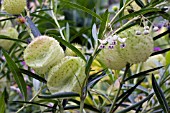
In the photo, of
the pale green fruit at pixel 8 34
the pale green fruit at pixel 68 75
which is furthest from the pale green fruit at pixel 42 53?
the pale green fruit at pixel 8 34

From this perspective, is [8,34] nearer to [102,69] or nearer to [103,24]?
[102,69]

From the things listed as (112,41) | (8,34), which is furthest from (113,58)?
(8,34)

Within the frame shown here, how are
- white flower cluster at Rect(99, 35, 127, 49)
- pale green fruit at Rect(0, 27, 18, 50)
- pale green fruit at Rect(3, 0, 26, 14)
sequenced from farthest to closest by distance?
1. pale green fruit at Rect(0, 27, 18, 50)
2. pale green fruit at Rect(3, 0, 26, 14)
3. white flower cluster at Rect(99, 35, 127, 49)

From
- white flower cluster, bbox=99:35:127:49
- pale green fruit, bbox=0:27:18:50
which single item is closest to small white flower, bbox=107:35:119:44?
white flower cluster, bbox=99:35:127:49

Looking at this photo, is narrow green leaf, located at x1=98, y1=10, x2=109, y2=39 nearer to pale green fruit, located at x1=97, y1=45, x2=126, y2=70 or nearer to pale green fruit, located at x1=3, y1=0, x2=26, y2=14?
pale green fruit, located at x1=97, y1=45, x2=126, y2=70

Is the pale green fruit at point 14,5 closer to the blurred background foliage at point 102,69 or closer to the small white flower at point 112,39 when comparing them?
the blurred background foliage at point 102,69

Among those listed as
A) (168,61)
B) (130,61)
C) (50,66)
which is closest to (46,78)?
(50,66)
